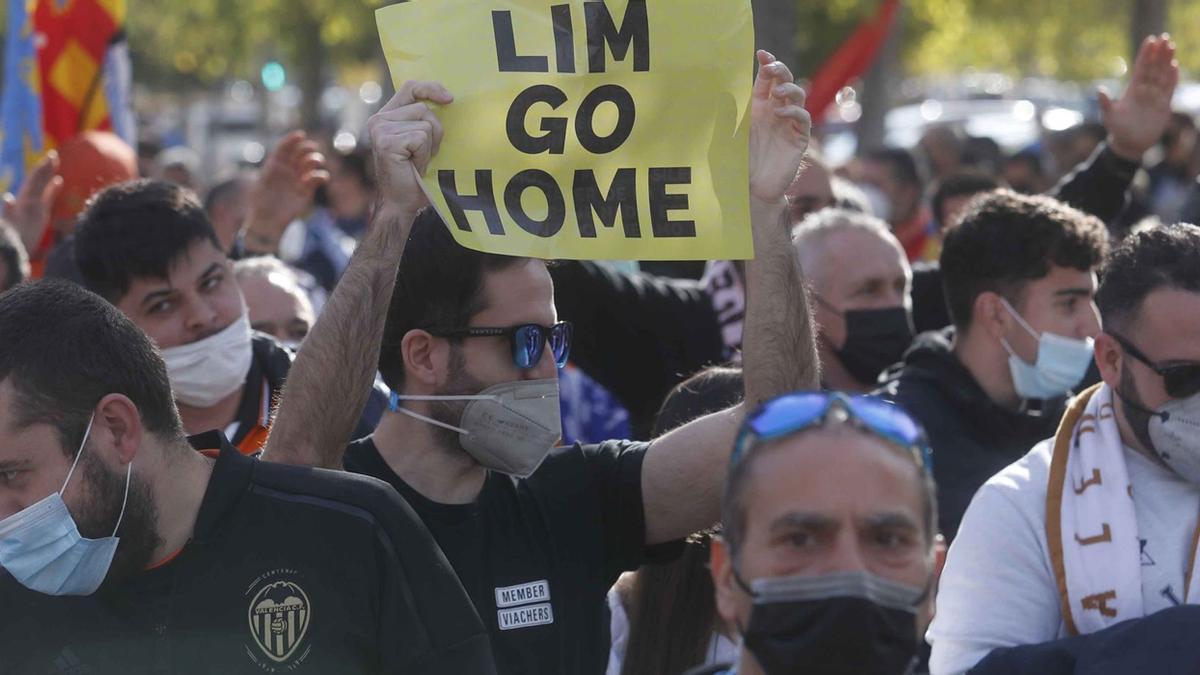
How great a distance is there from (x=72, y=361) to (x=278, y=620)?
23.8 inches

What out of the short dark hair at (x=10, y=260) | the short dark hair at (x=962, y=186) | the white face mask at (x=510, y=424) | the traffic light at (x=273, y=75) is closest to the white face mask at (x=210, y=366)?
the short dark hair at (x=10, y=260)

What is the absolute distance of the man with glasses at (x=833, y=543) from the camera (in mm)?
2732

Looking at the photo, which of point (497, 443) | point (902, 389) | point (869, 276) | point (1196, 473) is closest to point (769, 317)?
point (497, 443)

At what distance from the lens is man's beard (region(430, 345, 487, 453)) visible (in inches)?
157

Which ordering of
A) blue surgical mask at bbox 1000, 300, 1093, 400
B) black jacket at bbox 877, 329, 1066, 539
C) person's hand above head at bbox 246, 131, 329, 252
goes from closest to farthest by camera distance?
black jacket at bbox 877, 329, 1066, 539
blue surgical mask at bbox 1000, 300, 1093, 400
person's hand above head at bbox 246, 131, 329, 252

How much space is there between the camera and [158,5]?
39.2 metres

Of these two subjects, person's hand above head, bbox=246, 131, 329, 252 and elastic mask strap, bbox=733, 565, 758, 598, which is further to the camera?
person's hand above head, bbox=246, 131, 329, 252

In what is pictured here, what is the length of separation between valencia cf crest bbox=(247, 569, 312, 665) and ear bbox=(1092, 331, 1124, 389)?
6.47ft

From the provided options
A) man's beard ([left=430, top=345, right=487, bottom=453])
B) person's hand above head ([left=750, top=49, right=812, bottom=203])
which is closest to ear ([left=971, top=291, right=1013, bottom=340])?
person's hand above head ([left=750, top=49, right=812, bottom=203])

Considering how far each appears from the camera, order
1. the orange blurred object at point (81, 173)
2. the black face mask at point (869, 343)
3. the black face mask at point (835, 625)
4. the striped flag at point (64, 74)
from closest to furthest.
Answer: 1. the black face mask at point (835, 625)
2. the black face mask at point (869, 343)
3. the orange blurred object at point (81, 173)
4. the striped flag at point (64, 74)

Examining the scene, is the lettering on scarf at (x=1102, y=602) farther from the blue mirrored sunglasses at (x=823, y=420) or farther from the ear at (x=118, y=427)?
the ear at (x=118, y=427)

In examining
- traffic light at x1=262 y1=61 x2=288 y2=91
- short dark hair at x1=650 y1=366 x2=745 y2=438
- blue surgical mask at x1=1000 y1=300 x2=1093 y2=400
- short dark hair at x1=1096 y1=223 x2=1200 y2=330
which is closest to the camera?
short dark hair at x1=1096 y1=223 x2=1200 y2=330

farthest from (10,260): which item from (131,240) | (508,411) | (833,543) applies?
(833,543)

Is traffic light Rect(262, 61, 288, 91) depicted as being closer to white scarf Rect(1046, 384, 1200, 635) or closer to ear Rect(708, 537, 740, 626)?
white scarf Rect(1046, 384, 1200, 635)
